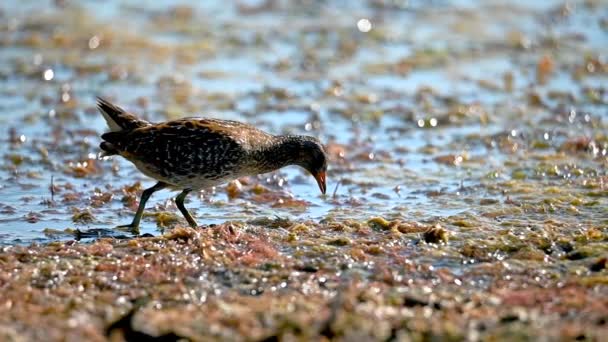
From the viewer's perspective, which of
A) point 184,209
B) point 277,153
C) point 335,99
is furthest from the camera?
point 335,99

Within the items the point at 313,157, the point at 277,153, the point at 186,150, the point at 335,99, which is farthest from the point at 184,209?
the point at 335,99

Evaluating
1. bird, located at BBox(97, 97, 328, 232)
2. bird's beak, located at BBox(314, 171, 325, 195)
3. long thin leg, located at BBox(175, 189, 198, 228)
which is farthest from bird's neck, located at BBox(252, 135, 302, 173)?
long thin leg, located at BBox(175, 189, 198, 228)

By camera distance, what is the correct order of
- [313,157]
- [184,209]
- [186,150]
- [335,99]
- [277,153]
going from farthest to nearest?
[335,99] → [313,157] → [277,153] → [184,209] → [186,150]

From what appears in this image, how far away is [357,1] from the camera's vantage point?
18062mm

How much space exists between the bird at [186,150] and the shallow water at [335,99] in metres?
0.45

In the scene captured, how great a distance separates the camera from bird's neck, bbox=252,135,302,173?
940 cm

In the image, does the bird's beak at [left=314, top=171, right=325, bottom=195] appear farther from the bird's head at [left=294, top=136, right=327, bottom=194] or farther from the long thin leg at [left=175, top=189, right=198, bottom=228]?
the long thin leg at [left=175, top=189, right=198, bottom=228]

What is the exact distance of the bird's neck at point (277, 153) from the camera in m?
9.40

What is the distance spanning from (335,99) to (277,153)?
13.5ft

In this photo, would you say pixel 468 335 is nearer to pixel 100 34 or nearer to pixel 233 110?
pixel 233 110

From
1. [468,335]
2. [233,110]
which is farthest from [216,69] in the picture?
[468,335]

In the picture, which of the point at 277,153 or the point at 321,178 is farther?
the point at 321,178

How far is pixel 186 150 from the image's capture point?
8.84 m

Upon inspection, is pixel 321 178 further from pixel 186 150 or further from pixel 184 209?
pixel 186 150
